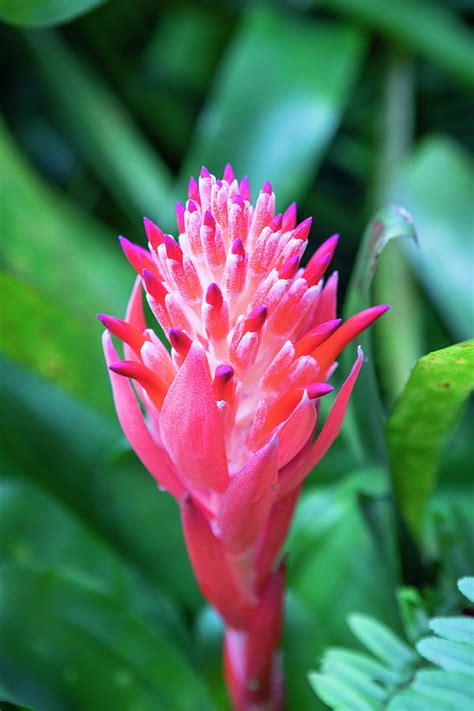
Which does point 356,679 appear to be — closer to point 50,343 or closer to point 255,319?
point 255,319

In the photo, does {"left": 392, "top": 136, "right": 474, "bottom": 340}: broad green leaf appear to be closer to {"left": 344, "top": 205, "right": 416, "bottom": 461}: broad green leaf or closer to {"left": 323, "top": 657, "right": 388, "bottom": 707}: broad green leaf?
{"left": 344, "top": 205, "right": 416, "bottom": 461}: broad green leaf

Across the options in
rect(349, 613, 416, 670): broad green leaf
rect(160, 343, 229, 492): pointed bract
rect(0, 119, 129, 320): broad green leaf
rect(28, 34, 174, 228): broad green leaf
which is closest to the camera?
rect(160, 343, 229, 492): pointed bract

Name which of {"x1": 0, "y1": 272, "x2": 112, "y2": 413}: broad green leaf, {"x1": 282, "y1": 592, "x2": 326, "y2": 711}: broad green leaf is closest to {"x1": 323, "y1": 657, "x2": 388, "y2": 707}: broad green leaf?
{"x1": 282, "y1": 592, "x2": 326, "y2": 711}: broad green leaf

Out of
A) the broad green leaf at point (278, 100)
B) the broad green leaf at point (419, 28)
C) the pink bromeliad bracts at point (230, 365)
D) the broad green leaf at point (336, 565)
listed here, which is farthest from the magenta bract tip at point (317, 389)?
the broad green leaf at point (419, 28)

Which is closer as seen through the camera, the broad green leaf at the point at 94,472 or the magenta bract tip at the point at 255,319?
the magenta bract tip at the point at 255,319

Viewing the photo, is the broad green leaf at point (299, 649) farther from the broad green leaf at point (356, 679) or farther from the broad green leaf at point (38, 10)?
the broad green leaf at point (38, 10)

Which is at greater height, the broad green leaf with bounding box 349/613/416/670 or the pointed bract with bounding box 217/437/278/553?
the pointed bract with bounding box 217/437/278/553

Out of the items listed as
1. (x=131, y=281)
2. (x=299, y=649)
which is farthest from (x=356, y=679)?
(x=131, y=281)
